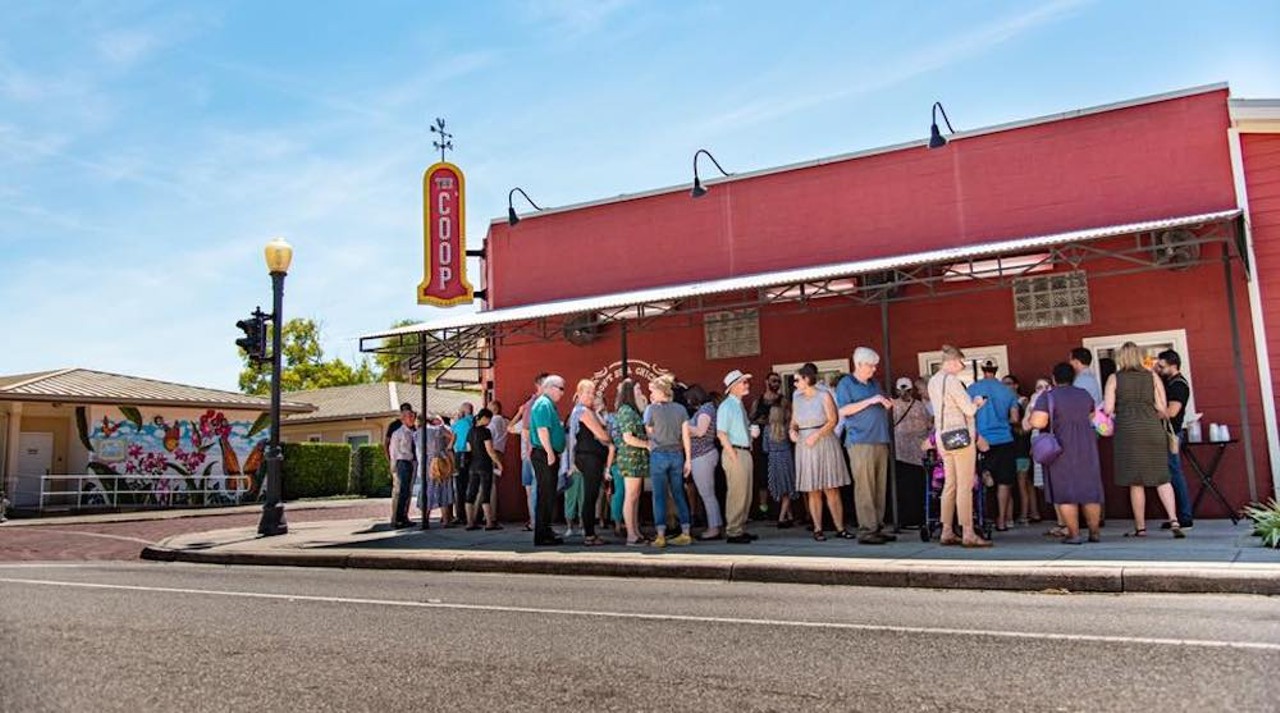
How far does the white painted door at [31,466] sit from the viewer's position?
2397 cm

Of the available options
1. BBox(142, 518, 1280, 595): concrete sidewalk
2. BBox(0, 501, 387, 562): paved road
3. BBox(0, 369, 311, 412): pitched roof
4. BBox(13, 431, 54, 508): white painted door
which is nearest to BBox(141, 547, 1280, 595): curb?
BBox(142, 518, 1280, 595): concrete sidewalk

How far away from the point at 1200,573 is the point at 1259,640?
76.5 inches

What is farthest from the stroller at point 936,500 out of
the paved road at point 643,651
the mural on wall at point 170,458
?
the mural on wall at point 170,458

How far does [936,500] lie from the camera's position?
10.3 metres

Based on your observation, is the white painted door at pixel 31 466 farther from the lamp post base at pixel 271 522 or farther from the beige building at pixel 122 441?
the lamp post base at pixel 271 522

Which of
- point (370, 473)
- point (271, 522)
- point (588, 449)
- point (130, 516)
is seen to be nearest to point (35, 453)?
point (130, 516)

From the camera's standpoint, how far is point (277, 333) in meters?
13.7

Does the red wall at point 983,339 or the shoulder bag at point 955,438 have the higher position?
the red wall at point 983,339

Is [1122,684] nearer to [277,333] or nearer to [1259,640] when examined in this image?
[1259,640]

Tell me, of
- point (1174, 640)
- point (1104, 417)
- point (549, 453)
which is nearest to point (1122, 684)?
point (1174, 640)

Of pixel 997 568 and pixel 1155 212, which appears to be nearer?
pixel 997 568

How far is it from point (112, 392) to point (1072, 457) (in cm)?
2482

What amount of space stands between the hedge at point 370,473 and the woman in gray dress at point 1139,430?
25784 mm

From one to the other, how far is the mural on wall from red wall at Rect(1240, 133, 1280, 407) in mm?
24812
